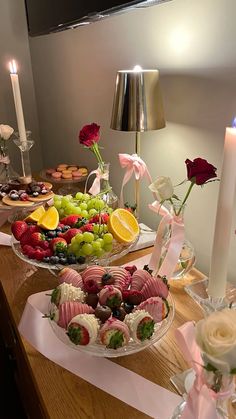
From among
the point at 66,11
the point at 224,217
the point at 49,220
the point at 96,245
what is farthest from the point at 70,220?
the point at 66,11

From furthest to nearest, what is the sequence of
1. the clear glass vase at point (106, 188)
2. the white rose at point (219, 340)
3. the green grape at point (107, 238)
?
the clear glass vase at point (106, 188) → the green grape at point (107, 238) → the white rose at point (219, 340)

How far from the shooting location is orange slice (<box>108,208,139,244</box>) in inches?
34.9

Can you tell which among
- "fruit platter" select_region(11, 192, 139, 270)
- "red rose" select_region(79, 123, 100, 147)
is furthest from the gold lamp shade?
"fruit platter" select_region(11, 192, 139, 270)

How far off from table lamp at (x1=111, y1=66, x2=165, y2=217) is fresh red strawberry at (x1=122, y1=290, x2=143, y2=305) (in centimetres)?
39

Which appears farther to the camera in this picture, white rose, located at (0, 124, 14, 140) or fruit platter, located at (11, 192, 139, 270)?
white rose, located at (0, 124, 14, 140)

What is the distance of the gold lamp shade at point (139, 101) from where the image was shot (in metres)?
0.85

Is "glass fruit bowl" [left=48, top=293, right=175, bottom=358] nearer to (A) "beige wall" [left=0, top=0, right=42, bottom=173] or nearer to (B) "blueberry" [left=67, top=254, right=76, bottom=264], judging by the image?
(B) "blueberry" [left=67, top=254, right=76, bottom=264]

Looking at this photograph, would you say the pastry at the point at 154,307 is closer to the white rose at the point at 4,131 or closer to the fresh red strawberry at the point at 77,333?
the fresh red strawberry at the point at 77,333

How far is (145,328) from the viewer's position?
61cm

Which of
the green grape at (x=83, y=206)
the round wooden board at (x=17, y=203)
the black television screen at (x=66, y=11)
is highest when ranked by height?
the black television screen at (x=66, y=11)

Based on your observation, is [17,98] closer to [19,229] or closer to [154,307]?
[19,229]

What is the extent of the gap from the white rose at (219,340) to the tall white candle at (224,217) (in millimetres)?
170

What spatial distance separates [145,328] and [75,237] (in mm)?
313

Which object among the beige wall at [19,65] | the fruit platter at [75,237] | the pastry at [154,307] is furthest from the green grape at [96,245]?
the beige wall at [19,65]
